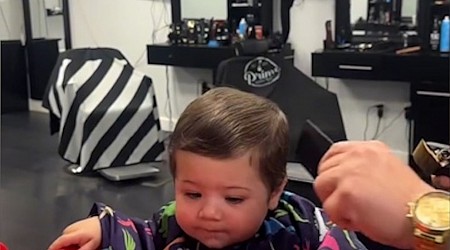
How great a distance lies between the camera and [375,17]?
170 inches

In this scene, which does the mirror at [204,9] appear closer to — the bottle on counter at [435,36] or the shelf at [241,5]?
the shelf at [241,5]

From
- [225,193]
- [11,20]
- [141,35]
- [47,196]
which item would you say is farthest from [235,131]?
[11,20]

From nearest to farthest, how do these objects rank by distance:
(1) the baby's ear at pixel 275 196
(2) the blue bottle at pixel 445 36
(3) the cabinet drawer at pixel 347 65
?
(1) the baby's ear at pixel 275 196
(2) the blue bottle at pixel 445 36
(3) the cabinet drawer at pixel 347 65

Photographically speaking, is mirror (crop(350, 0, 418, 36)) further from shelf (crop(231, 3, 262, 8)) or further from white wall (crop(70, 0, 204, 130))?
white wall (crop(70, 0, 204, 130))

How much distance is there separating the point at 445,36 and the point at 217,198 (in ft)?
10.7

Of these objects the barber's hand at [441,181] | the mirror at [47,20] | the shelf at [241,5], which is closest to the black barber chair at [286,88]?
the shelf at [241,5]

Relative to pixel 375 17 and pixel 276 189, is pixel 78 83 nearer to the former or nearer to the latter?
pixel 375 17

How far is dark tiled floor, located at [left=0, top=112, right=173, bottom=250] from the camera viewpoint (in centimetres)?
347

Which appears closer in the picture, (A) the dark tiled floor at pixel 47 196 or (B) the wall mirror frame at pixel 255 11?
(A) the dark tiled floor at pixel 47 196

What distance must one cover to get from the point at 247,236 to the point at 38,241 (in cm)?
247

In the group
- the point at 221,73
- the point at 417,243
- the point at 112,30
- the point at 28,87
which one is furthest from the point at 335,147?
the point at 28,87

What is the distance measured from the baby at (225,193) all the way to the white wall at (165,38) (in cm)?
318

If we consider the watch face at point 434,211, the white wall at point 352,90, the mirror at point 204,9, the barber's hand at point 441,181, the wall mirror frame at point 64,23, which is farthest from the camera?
the wall mirror frame at point 64,23

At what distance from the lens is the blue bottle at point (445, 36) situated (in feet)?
12.8
